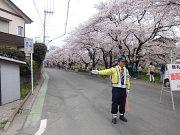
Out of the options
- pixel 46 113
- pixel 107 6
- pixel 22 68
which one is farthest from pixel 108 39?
pixel 46 113

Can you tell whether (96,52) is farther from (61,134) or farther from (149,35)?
(61,134)

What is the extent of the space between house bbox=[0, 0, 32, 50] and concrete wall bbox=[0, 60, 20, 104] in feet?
48.2

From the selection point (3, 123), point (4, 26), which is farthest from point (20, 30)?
point (3, 123)

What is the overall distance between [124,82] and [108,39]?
107 feet

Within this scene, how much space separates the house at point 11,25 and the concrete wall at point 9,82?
14.7m

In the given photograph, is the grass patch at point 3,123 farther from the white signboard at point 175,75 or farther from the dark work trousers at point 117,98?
the white signboard at point 175,75

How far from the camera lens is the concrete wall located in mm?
13523

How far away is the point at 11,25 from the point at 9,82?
19606 mm

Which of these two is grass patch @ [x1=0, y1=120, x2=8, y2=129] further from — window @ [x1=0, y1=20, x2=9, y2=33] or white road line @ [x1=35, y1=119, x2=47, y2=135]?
window @ [x1=0, y1=20, x2=9, y2=33]

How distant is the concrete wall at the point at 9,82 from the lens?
13523 mm

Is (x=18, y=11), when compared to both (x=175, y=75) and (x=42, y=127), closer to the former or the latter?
(x=175, y=75)

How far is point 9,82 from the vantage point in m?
14.2

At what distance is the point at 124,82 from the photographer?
9109 millimetres

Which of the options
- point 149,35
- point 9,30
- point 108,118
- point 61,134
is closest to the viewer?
point 61,134
